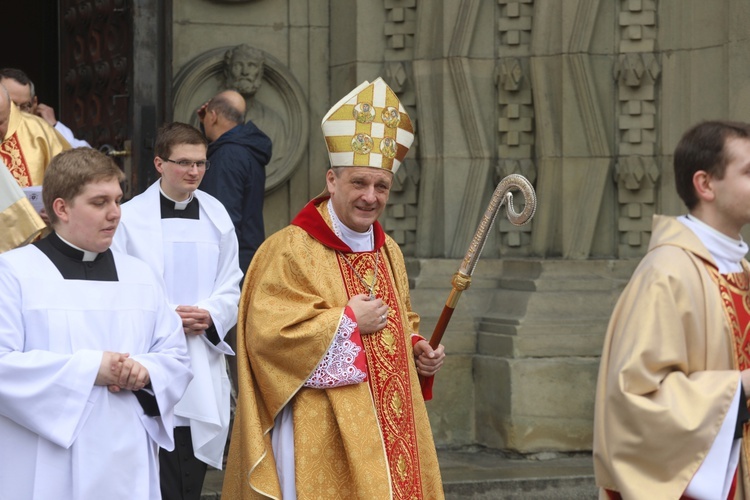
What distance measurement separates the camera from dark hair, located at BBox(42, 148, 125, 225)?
14.3 feet

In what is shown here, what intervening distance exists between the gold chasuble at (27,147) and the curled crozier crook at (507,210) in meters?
2.45

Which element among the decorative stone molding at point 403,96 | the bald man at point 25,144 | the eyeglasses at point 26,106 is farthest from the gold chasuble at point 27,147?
the decorative stone molding at point 403,96

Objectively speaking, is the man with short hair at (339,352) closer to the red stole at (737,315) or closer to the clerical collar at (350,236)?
the clerical collar at (350,236)

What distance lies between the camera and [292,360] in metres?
4.68

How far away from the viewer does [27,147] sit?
261 inches

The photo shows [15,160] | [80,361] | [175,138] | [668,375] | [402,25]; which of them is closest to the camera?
[668,375]

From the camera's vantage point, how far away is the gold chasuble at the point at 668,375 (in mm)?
3844

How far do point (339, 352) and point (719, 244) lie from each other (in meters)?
1.32

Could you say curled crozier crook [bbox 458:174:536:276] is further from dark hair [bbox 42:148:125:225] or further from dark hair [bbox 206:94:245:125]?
dark hair [bbox 206:94:245:125]

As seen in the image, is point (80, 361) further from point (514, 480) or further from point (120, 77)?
point (120, 77)

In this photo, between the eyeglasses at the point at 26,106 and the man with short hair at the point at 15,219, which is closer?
the man with short hair at the point at 15,219

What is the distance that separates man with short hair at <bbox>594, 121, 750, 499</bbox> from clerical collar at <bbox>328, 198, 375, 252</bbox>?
1.20m

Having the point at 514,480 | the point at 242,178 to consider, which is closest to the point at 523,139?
the point at 242,178

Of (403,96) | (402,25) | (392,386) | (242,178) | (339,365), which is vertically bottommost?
(392,386)
